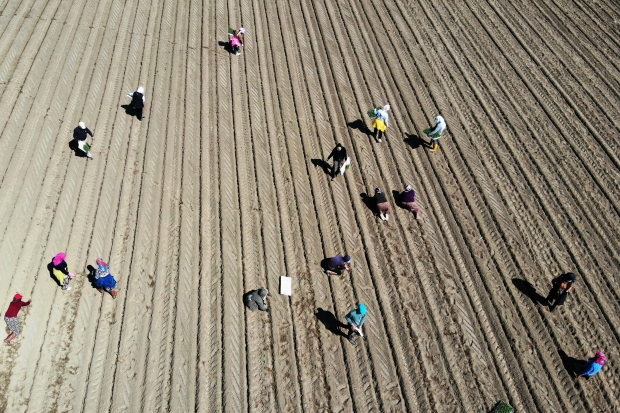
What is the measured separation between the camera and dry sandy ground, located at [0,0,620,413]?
9.93 metres

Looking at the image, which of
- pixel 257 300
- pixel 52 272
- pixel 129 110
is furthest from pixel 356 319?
pixel 129 110

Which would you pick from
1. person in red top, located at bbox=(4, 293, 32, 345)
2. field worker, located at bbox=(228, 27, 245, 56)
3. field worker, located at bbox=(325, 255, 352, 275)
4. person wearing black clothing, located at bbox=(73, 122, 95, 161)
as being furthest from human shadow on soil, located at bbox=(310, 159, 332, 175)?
person in red top, located at bbox=(4, 293, 32, 345)

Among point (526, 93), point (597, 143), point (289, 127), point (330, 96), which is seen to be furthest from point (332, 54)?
point (597, 143)

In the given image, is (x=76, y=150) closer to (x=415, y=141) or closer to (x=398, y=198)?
(x=398, y=198)

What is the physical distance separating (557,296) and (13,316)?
11610mm

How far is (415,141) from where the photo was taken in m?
14.9

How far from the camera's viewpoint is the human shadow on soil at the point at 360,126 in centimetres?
1499

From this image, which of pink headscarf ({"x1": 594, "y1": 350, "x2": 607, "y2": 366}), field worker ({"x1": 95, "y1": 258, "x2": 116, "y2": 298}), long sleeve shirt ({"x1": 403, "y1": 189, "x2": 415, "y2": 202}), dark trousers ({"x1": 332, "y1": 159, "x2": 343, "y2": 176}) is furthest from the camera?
dark trousers ({"x1": 332, "y1": 159, "x2": 343, "y2": 176})

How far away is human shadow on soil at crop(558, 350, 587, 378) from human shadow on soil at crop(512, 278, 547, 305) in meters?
1.27

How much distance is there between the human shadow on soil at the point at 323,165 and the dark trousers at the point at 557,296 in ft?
20.9

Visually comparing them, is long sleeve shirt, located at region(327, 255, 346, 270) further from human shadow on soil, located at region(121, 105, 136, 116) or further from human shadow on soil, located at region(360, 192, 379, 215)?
human shadow on soil, located at region(121, 105, 136, 116)

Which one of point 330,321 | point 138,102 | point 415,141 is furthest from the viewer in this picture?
point 415,141

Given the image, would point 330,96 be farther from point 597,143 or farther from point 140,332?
point 140,332

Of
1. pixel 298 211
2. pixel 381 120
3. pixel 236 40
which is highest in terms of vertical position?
pixel 236 40
